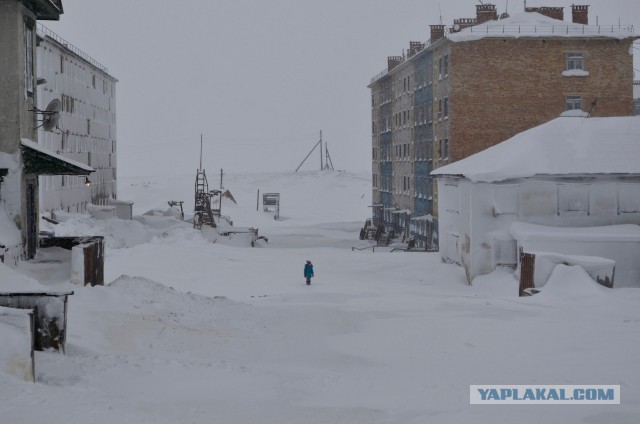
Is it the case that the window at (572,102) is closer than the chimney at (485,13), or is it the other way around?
the window at (572,102)

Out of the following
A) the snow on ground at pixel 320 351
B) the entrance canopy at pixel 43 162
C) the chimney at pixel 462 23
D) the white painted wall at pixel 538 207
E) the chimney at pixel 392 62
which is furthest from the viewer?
the chimney at pixel 392 62

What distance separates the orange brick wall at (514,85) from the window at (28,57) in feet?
106

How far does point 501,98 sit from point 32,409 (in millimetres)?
42629

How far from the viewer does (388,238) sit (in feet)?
204

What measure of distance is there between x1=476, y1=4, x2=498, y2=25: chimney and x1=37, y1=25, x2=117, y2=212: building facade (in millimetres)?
25904

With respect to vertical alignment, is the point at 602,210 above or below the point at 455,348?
above

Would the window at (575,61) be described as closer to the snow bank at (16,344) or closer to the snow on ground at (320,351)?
the snow on ground at (320,351)

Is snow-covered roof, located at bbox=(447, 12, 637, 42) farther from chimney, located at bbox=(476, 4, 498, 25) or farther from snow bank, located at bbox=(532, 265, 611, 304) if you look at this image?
snow bank, located at bbox=(532, 265, 611, 304)

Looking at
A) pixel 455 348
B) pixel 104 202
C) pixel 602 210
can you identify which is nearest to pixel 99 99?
pixel 104 202

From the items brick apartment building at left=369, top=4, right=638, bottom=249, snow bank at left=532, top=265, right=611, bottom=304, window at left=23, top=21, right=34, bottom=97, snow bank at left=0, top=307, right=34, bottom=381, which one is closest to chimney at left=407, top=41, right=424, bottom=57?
brick apartment building at left=369, top=4, right=638, bottom=249

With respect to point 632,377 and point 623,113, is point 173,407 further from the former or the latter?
point 623,113

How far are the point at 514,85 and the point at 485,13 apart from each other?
21.3 ft

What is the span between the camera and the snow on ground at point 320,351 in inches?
436

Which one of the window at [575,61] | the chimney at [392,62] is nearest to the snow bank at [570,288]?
the window at [575,61]
